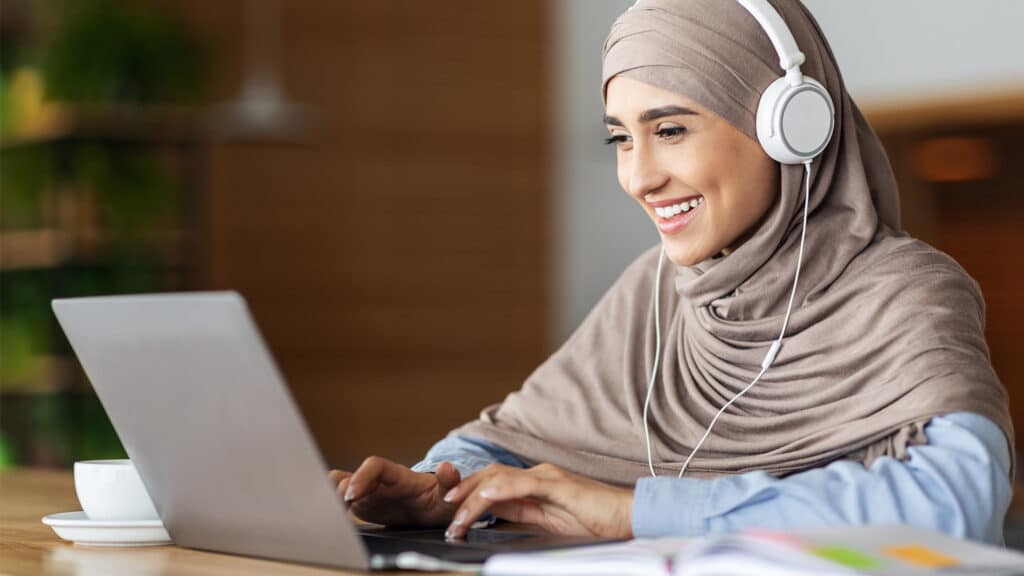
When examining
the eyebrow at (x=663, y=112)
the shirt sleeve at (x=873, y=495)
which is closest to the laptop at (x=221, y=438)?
the shirt sleeve at (x=873, y=495)

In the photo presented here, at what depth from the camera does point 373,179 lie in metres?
6.61

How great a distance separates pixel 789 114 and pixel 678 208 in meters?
0.15

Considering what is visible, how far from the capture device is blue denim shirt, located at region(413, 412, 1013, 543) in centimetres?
132

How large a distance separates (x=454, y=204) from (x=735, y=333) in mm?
5251

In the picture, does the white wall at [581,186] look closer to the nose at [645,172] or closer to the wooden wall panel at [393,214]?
the wooden wall panel at [393,214]

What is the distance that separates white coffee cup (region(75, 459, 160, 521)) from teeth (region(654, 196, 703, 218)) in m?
0.59

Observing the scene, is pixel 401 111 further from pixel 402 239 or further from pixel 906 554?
pixel 906 554

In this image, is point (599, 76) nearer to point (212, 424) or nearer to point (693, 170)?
point (693, 170)

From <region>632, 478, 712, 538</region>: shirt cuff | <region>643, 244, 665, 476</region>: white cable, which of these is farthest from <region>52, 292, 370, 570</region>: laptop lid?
<region>643, 244, 665, 476</region>: white cable

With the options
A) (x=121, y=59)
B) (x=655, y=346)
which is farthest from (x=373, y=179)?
(x=655, y=346)

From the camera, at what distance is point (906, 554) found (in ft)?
3.50

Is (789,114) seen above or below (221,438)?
above

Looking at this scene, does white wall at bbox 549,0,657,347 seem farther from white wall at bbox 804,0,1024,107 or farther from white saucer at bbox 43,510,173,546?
white saucer at bbox 43,510,173,546

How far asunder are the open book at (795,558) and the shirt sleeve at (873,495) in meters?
0.18
